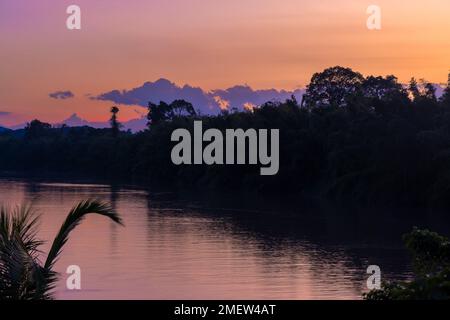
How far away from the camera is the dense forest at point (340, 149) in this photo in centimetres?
4825

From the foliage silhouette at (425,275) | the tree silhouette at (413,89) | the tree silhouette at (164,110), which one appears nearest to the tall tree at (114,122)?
the tree silhouette at (164,110)

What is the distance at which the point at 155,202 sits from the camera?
52.5 m

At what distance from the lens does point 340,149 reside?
179 feet

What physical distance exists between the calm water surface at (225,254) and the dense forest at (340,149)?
6.85 metres

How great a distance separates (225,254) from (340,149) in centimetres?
2788

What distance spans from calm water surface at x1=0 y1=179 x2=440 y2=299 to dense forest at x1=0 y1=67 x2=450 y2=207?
270 inches

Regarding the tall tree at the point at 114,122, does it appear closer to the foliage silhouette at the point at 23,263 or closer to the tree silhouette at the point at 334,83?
the tree silhouette at the point at 334,83

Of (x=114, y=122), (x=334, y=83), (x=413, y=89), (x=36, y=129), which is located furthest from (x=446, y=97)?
(x=36, y=129)

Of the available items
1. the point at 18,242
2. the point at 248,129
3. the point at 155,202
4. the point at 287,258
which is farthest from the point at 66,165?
the point at 18,242

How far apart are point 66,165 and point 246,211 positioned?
7187 centimetres

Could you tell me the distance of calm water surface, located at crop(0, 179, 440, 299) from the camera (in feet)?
69.7

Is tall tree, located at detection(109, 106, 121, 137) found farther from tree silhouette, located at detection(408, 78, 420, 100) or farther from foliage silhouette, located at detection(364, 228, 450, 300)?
foliage silhouette, located at detection(364, 228, 450, 300)

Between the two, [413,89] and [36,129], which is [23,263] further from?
[36,129]
